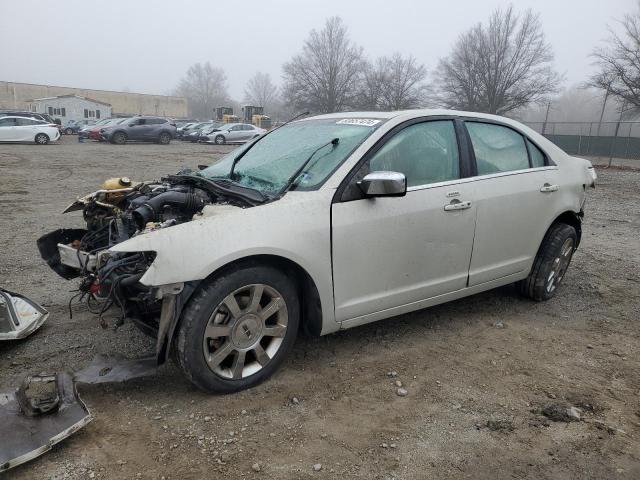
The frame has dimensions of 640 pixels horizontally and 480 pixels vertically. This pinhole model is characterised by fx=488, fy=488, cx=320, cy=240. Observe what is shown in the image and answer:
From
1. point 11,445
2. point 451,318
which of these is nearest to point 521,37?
point 451,318

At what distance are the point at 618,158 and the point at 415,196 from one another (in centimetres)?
2920

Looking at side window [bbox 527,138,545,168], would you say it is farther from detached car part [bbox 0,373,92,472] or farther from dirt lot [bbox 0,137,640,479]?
detached car part [bbox 0,373,92,472]

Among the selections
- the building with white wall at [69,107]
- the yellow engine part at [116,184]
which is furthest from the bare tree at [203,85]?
the yellow engine part at [116,184]

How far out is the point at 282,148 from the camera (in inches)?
145

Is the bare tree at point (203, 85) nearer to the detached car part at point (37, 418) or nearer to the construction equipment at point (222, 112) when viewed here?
the construction equipment at point (222, 112)

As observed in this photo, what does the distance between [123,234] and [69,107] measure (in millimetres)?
57901

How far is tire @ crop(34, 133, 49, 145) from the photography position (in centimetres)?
2416

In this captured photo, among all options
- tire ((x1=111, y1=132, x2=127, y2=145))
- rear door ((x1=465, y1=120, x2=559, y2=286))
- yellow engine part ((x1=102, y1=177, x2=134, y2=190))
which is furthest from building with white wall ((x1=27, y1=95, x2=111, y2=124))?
rear door ((x1=465, y1=120, x2=559, y2=286))

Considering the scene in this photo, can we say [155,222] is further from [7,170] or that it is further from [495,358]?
[7,170]

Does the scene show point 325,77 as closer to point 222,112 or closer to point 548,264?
point 222,112

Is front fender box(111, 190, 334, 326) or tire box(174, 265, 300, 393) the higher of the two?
front fender box(111, 190, 334, 326)

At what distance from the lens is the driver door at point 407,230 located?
307 centimetres

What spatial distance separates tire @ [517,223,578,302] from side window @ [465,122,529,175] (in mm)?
744

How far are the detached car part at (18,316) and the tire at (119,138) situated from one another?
25631 millimetres
